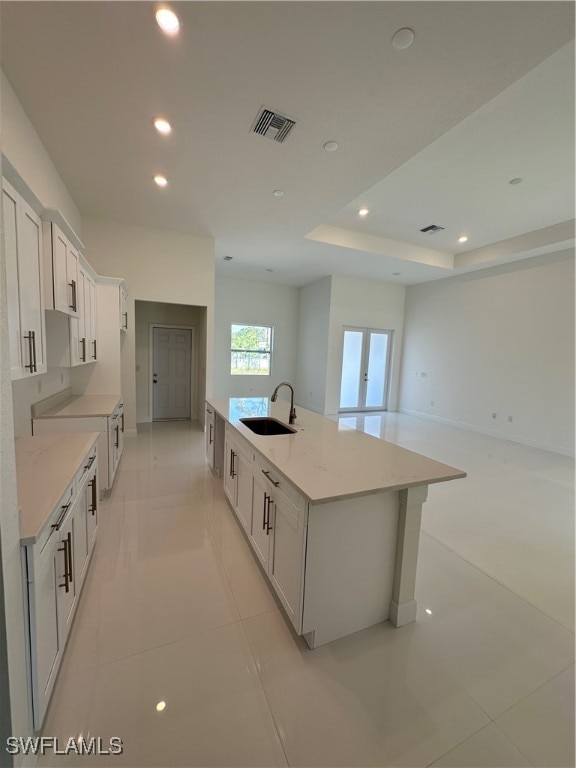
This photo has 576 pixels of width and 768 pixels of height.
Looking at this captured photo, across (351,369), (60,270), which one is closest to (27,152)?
(60,270)

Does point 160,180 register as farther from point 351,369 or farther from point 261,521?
point 351,369

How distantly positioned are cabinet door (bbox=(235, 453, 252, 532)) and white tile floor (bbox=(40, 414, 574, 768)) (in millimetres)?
227

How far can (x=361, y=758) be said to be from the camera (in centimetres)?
114

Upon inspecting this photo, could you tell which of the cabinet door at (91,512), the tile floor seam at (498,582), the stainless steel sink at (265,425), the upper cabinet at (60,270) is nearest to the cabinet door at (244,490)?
the stainless steel sink at (265,425)

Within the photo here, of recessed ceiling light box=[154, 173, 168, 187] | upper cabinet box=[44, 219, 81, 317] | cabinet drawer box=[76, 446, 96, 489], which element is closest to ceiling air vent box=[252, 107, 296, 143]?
recessed ceiling light box=[154, 173, 168, 187]

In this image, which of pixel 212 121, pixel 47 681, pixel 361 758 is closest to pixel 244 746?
pixel 361 758

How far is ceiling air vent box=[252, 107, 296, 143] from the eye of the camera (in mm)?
2426

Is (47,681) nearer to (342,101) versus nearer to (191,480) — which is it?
(191,480)

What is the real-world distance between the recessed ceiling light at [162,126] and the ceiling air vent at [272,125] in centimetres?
74

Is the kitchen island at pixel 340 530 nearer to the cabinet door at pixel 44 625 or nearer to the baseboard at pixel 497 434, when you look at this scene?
the cabinet door at pixel 44 625

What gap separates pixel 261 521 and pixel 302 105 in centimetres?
308

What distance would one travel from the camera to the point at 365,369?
794cm

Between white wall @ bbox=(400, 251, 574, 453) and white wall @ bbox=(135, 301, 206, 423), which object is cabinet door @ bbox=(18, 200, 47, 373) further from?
white wall @ bbox=(400, 251, 574, 453)

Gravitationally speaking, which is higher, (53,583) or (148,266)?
(148,266)
